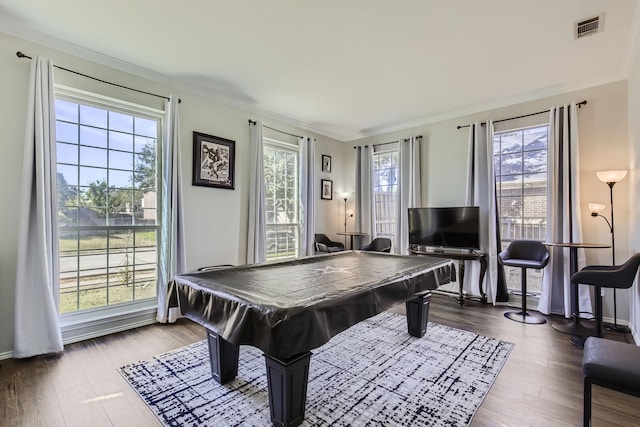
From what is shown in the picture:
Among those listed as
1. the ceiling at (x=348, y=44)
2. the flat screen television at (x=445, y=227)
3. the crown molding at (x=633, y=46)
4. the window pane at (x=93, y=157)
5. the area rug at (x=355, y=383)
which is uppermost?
the ceiling at (x=348, y=44)

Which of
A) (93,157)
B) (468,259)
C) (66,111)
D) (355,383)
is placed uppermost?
(66,111)

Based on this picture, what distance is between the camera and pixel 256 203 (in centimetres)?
443

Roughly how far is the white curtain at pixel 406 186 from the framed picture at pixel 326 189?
1.41 metres

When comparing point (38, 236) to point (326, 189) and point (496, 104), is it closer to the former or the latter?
point (326, 189)

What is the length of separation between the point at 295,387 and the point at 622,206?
426 centimetres

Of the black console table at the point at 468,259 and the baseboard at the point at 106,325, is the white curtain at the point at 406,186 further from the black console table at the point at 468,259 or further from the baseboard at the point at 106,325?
the baseboard at the point at 106,325

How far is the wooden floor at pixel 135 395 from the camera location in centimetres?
183

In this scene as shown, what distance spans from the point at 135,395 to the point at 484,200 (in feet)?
15.3

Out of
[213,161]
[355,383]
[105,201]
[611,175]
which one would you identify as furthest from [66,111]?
[611,175]

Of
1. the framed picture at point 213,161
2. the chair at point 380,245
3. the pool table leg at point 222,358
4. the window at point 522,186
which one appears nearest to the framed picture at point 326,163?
the chair at point 380,245

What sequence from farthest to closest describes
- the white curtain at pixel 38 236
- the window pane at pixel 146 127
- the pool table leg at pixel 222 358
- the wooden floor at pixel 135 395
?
the window pane at pixel 146 127
the white curtain at pixel 38 236
the pool table leg at pixel 222 358
the wooden floor at pixel 135 395

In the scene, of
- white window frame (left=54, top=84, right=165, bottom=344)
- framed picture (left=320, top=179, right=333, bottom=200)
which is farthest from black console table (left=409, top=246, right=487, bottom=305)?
white window frame (left=54, top=84, right=165, bottom=344)

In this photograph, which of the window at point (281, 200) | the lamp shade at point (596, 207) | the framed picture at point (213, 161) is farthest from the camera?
the window at point (281, 200)

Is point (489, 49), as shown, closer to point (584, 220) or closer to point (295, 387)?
point (584, 220)
